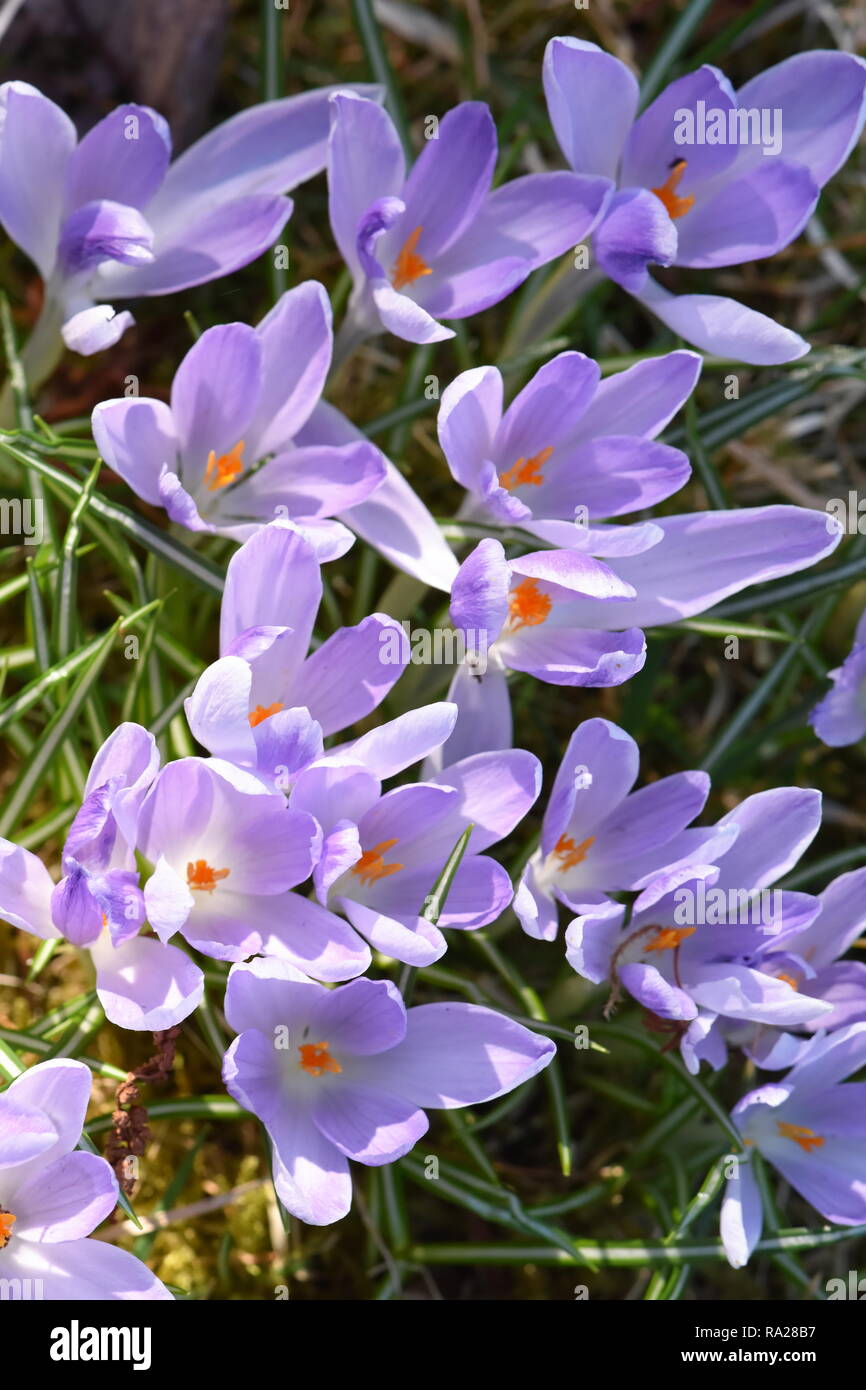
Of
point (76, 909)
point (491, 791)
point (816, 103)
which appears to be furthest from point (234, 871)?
point (816, 103)

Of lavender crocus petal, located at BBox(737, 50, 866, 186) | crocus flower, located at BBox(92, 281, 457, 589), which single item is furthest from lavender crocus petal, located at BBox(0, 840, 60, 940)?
lavender crocus petal, located at BBox(737, 50, 866, 186)

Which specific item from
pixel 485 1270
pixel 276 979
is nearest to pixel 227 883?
pixel 276 979

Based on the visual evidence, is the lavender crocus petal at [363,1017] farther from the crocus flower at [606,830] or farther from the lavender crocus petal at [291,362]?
the lavender crocus petal at [291,362]

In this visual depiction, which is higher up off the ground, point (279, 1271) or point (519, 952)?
point (519, 952)

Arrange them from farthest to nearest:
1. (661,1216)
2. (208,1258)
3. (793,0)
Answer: (793,0), (208,1258), (661,1216)

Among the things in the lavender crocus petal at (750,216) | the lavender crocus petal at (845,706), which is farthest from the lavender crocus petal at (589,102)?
the lavender crocus petal at (845,706)

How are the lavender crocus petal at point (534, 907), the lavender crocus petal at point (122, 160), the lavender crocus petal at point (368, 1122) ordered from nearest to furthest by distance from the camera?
1. the lavender crocus petal at point (368, 1122)
2. the lavender crocus petal at point (534, 907)
3. the lavender crocus petal at point (122, 160)

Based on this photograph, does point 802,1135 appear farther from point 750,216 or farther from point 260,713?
point 750,216
